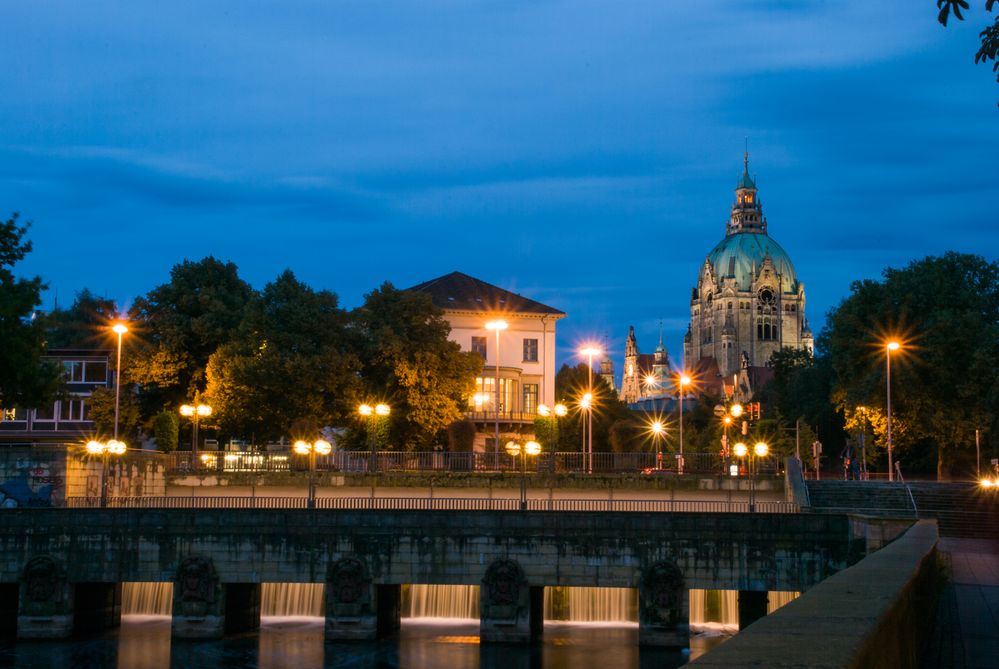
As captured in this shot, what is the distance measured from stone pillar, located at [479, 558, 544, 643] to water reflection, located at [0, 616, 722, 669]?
0.41m

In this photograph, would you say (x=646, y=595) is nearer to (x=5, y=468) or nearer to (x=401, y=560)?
(x=401, y=560)

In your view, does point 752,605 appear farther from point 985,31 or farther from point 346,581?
point 985,31

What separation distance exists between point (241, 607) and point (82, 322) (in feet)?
278

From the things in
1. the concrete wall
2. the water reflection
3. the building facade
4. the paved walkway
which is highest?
the building facade

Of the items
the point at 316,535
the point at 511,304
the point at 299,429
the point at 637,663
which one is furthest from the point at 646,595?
the point at 511,304

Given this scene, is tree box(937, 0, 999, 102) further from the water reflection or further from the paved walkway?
the water reflection

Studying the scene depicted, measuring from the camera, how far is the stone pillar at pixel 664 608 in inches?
1462

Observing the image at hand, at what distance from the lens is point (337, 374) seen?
6569 cm

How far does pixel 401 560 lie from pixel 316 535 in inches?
113

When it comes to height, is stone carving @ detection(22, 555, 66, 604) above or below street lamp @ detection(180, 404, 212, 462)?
below

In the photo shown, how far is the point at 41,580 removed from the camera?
40031mm

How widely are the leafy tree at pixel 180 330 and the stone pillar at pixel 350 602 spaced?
31403 mm

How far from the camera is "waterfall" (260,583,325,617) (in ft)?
149

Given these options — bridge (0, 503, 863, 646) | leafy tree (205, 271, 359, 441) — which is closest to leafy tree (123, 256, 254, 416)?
leafy tree (205, 271, 359, 441)
